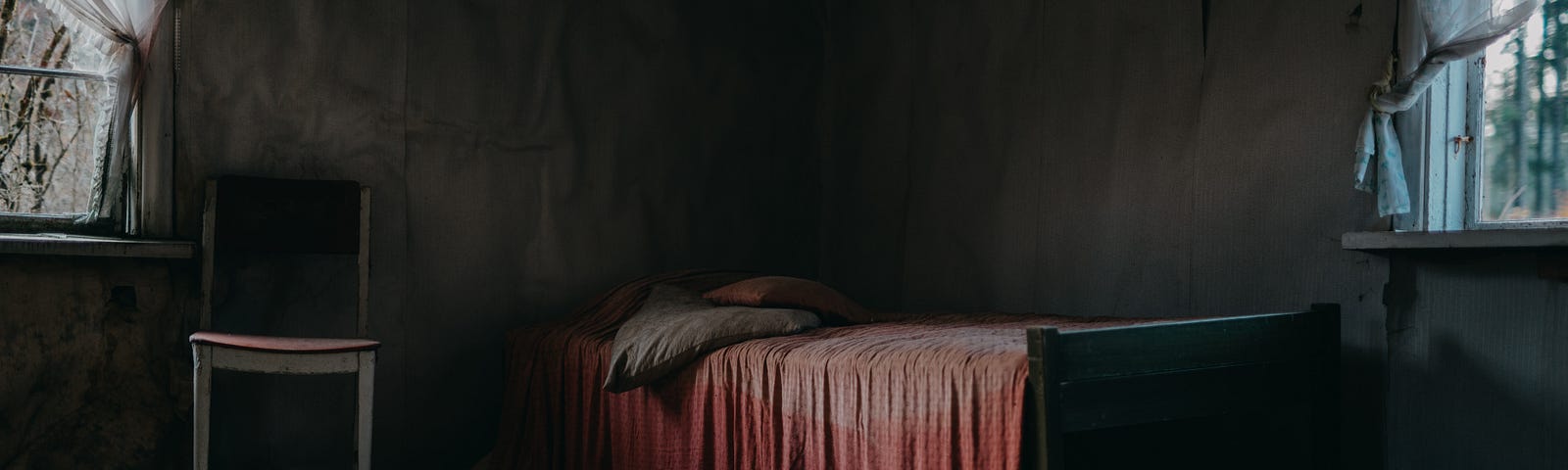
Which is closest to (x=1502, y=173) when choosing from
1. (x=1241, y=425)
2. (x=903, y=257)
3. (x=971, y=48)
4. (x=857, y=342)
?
(x=1241, y=425)

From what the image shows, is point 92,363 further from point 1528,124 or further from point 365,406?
point 1528,124

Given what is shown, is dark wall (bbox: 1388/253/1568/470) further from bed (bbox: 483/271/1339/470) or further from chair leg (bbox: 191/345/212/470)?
chair leg (bbox: 191/345/212/470)

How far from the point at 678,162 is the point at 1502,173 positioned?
237cm

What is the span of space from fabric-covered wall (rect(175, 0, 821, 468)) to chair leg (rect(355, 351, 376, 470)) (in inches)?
25.5

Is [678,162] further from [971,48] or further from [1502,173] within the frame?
[1502,173]

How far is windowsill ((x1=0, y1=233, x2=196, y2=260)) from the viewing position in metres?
2.49

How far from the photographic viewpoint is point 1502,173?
7.13ft

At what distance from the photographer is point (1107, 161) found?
295cm

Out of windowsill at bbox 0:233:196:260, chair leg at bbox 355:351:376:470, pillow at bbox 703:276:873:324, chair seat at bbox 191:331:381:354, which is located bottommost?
chair leg at bbox 355:351:376:470

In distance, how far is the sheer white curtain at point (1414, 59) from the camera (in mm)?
2072

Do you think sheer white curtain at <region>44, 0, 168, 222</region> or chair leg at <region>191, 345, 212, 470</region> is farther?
sheer white curtain at <region>44, 0, 168, 222</region>

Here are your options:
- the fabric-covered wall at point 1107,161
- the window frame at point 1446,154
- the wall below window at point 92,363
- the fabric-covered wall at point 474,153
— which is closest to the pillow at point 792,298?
the fabric-covered wall at point 1107,161

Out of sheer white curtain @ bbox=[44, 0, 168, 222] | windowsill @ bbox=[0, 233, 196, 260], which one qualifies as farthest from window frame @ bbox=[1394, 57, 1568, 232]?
sheer white curtain @ bbox=[44, 0, 168, 222]

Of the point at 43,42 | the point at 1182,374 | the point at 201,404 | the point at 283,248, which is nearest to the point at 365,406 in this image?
the point at 201,404
